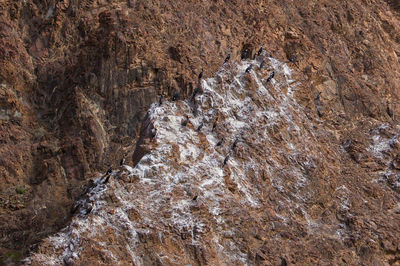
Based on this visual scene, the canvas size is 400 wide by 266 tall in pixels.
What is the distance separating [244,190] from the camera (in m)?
23.2

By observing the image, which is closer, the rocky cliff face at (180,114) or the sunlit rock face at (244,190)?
the sunlit rock face at (244,190)

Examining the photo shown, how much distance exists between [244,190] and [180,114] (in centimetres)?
485

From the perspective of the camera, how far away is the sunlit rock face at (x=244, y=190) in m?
Answer: 19.8

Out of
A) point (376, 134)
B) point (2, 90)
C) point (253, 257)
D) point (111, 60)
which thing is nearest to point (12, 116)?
point (2, 90)

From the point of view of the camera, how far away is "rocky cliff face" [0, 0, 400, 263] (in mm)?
22938

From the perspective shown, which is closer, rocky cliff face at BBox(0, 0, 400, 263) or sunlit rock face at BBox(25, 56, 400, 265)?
sunlit rock face at BBox(25, 56, 400, 265)

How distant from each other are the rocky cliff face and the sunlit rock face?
82 millimetres

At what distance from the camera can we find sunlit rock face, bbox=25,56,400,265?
781 inches

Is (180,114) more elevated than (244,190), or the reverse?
(180,114)

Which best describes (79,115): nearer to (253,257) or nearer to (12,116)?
(12,116)

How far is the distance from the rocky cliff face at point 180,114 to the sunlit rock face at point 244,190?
82 millimetres

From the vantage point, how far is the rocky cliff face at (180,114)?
2294 centimetres

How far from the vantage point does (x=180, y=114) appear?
24.9m

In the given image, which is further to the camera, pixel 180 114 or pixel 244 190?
pixel 180 114
